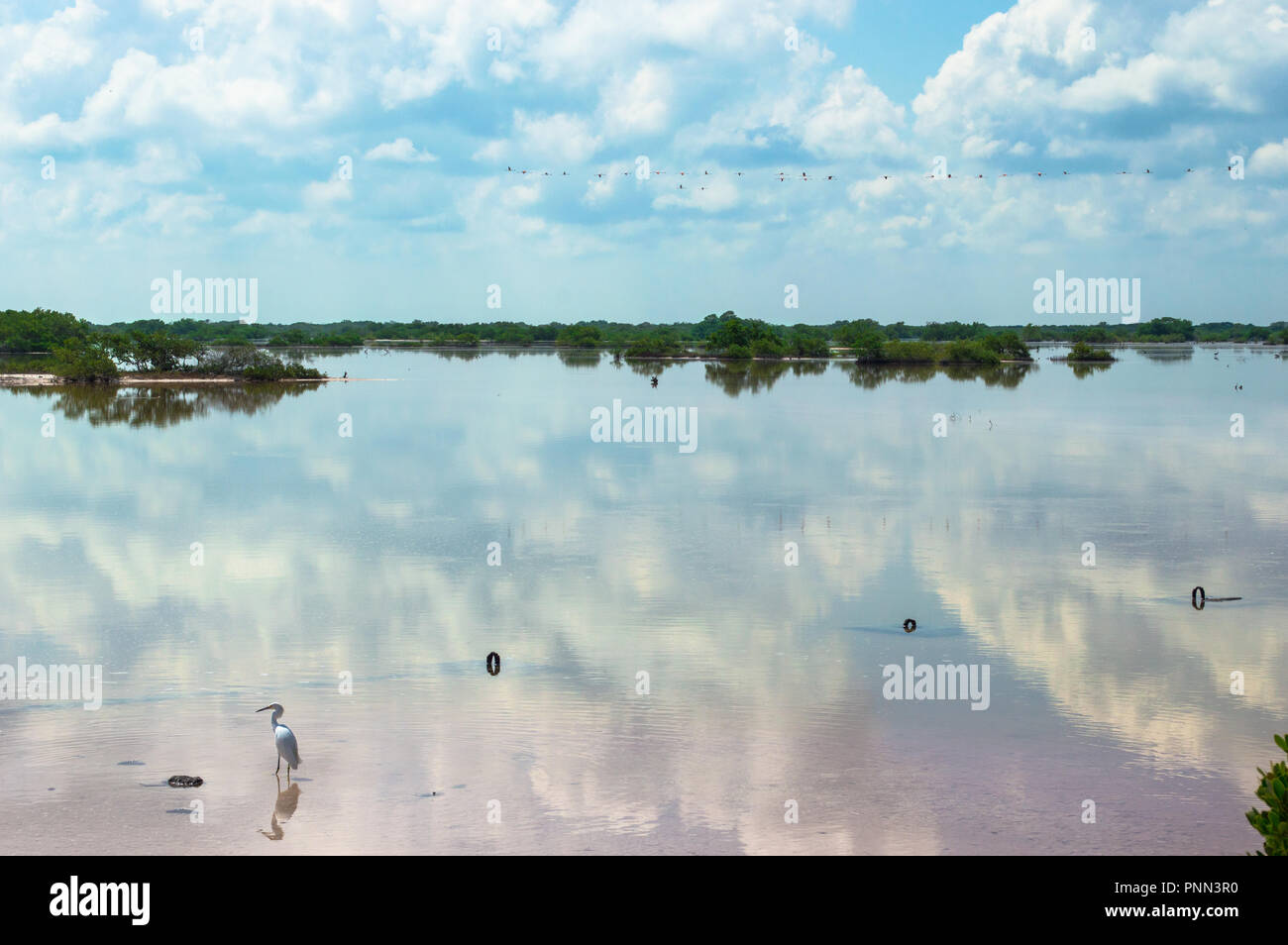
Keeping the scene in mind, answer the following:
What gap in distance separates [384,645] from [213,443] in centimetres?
2937

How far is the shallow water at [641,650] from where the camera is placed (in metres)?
10.3

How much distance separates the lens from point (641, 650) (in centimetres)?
1549

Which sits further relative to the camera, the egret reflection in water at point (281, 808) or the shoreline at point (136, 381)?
the shoreline at point (136, 381)

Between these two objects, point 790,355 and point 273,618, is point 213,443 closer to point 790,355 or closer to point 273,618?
point 273,618

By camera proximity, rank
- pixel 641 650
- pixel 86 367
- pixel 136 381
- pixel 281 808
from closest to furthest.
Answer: pixel 281 808 → pixel 641 650 → pixel 86 367 → pixel 136 381

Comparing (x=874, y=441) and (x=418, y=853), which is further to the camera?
(x=874, y=441)

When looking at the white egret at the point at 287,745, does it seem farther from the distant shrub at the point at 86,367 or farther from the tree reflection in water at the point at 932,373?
the distant shrub at the point at 86,367

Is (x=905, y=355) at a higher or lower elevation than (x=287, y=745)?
higher

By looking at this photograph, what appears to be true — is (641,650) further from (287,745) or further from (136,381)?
(136,381)

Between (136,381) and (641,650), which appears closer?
(641,650)

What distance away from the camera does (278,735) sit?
1080cm

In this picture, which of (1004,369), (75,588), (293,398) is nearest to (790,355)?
(1004,369)

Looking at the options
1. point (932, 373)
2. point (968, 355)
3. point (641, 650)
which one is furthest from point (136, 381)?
point (968, 355)

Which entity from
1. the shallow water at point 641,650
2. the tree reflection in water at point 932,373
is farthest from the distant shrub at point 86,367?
the tree reflection in water at point 932,373
